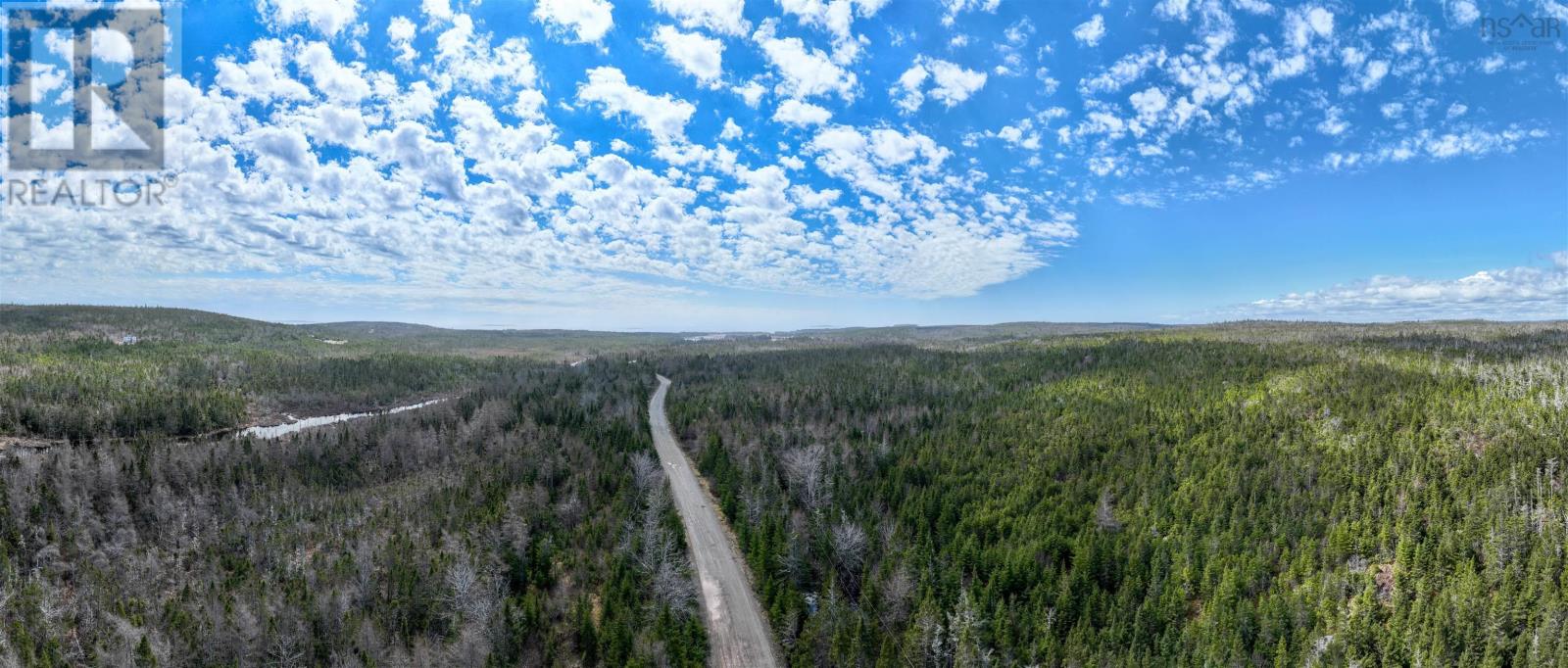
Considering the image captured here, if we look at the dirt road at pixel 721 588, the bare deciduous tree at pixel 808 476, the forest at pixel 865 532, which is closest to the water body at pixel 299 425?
the forest at pixel 865 532

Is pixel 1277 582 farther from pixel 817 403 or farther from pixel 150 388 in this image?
pixel 150 388

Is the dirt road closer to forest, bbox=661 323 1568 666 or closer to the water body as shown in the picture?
forest, bbox=661 323 1568 666

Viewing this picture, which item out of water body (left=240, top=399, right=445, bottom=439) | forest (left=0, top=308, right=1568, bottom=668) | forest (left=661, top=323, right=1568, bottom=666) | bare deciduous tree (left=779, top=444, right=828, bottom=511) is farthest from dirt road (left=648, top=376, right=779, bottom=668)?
water body (left=240, top=399, right=445, bottom=439)

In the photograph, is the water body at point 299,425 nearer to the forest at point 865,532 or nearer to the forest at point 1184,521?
the forest at point 865,532

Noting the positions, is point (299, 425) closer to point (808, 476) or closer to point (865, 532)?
point (808, 476)

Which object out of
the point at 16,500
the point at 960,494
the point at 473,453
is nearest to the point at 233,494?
the point at 16,500

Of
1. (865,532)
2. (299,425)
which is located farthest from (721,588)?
(299,425)
